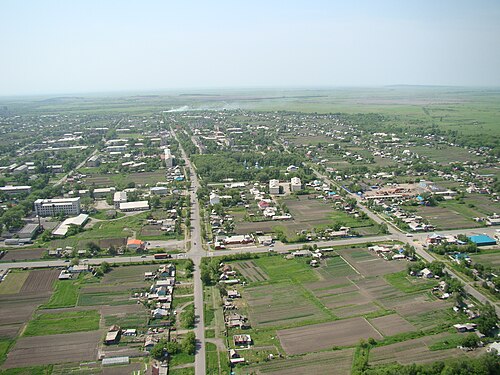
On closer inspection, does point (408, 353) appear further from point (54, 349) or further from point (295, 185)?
point (295, 185)

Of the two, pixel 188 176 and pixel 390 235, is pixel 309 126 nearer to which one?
pixel 188 176

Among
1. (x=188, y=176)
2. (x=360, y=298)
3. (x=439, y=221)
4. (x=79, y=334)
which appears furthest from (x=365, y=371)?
(x=188, y=176)

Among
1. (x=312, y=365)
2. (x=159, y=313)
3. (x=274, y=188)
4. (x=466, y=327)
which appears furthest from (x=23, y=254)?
(x=466, y=327)

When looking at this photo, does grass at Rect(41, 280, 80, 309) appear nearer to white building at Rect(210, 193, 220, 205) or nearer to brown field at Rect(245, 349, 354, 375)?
brown field at Rect(245, 349, 354, 375)

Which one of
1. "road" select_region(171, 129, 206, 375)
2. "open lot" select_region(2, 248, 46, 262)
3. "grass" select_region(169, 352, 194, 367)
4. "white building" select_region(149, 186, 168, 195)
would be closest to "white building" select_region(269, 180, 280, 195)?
"road" select_region(171, 129, 206, 375)

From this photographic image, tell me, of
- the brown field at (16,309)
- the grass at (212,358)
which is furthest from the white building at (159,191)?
the grass at (212,358)

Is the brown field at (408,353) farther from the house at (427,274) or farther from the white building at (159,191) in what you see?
the white building at (159,191)
